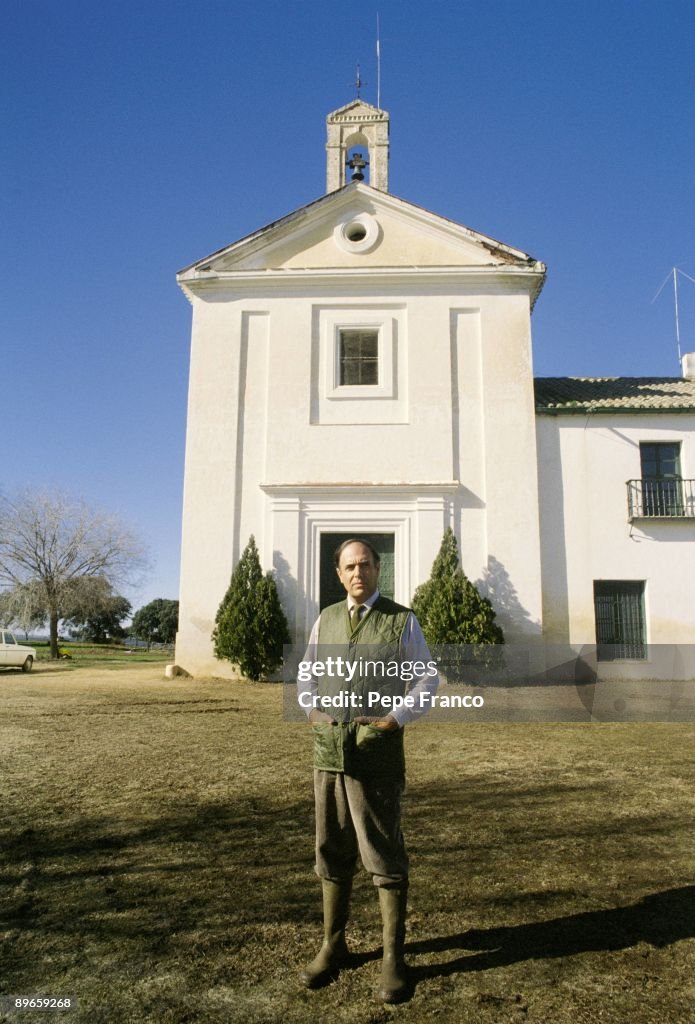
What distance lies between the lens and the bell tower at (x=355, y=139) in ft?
58.7

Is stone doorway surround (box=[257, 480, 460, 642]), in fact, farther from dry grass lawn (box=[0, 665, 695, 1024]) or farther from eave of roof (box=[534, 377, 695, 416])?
dry grass lawn (box=[0, 665, 695, 1024])

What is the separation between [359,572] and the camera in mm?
3156

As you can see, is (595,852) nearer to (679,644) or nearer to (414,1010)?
(414,1010)

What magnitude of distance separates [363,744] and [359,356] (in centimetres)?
1413

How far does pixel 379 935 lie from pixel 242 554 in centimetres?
1206

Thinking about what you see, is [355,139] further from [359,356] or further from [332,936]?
[332,936]

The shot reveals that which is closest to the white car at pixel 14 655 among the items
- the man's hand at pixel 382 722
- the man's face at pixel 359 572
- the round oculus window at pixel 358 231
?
the round oculus window at pixel 358 231

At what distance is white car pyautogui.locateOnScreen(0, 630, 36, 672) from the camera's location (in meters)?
18.7

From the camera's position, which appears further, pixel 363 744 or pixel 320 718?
pixel 320 718

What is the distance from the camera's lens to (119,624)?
46.2 m

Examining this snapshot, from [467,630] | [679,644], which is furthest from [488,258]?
[679,644]

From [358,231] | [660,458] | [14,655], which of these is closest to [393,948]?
[660,458]

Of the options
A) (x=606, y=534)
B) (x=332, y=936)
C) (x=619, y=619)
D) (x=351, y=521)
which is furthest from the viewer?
(x=606, y=534)

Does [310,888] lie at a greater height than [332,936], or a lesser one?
lesser
